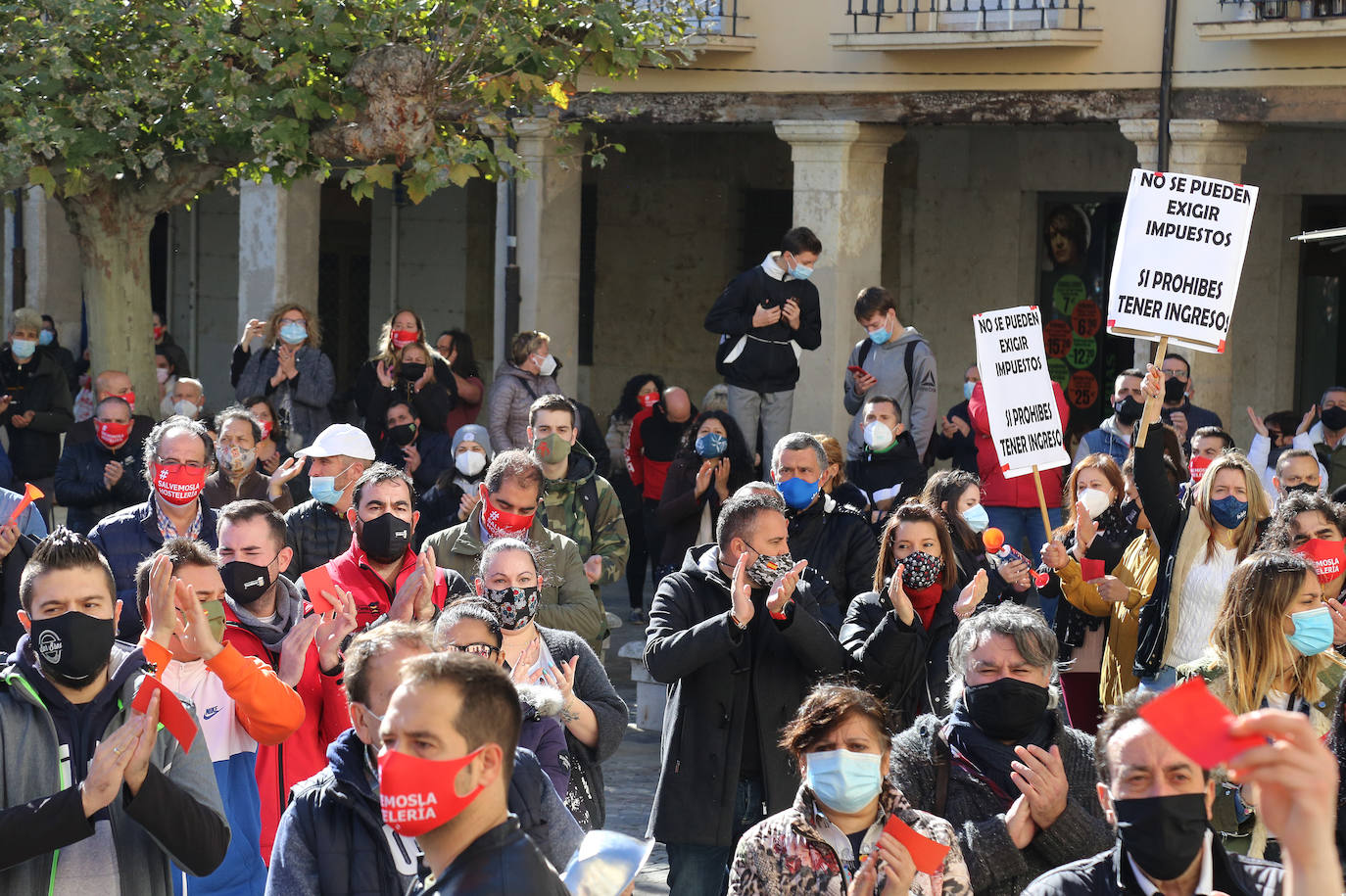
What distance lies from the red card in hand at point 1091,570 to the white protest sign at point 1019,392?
100cm

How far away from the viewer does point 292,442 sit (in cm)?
1220

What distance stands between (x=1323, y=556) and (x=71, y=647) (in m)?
4.83

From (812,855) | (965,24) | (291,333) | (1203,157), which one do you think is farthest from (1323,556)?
(965,24)

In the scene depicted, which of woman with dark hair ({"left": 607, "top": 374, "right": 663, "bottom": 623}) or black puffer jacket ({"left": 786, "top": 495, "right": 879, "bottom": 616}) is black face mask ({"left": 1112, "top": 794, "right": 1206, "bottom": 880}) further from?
woman with dark hair ({"left": 607, "top": 374, "right": 663, "bottom": 623})

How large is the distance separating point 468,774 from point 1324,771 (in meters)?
1.37

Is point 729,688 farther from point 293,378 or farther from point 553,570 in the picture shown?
point 293,378

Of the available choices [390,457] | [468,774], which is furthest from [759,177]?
[468,774]

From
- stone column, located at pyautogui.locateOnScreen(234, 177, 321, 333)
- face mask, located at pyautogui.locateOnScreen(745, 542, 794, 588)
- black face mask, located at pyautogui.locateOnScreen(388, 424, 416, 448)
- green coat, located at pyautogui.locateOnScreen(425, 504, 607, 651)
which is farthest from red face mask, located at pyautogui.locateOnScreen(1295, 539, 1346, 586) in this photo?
stone column, located at pyautogui.locateOnScreen(234, 177, 321, 333)

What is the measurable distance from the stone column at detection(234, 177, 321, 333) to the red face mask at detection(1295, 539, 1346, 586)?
11.6 m

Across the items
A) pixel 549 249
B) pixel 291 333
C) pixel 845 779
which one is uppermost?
pixel 549 249

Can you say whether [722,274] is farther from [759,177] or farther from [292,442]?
[292,442]

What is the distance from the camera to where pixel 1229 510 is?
7.80 m

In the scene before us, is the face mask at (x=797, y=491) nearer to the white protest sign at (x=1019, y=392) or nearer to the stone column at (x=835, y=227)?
the white protest sign at (x=1019, y=392)

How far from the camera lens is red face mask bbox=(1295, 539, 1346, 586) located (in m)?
7.41
